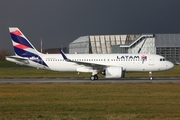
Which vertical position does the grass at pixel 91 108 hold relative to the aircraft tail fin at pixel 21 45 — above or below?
below

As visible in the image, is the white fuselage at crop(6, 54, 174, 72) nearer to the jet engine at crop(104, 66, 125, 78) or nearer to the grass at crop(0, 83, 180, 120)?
the jet engine at crop(104, 66, 125, 78)

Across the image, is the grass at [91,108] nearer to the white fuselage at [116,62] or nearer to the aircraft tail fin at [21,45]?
the white fuselage at [116,62]

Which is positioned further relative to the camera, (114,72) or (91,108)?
(114,72)

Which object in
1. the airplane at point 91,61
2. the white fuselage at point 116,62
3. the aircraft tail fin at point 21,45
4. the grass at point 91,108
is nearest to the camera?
the grass at point 91,108

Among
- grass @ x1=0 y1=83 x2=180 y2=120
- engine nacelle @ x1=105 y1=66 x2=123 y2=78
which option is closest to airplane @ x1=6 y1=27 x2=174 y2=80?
engine nacelle @ x1=105 y1=66 x2=123 y2=78

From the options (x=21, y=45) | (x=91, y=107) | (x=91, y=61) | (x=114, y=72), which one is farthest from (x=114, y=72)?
(x=91, y=107)

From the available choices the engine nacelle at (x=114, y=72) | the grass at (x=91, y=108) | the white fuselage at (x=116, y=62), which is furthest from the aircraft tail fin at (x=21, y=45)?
the grass at (x=91, y=108)

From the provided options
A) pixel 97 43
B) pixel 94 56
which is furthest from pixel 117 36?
pixel 94 56

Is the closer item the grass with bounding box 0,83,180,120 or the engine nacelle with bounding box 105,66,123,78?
the grass with bounding box 0,83,180,120

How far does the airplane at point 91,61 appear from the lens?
4156 centimetres

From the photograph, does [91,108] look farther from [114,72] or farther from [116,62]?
[116,62]

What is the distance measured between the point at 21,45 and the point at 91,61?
8.75 metres

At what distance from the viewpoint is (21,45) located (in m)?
44.3

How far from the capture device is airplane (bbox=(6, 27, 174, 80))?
41562 mm
